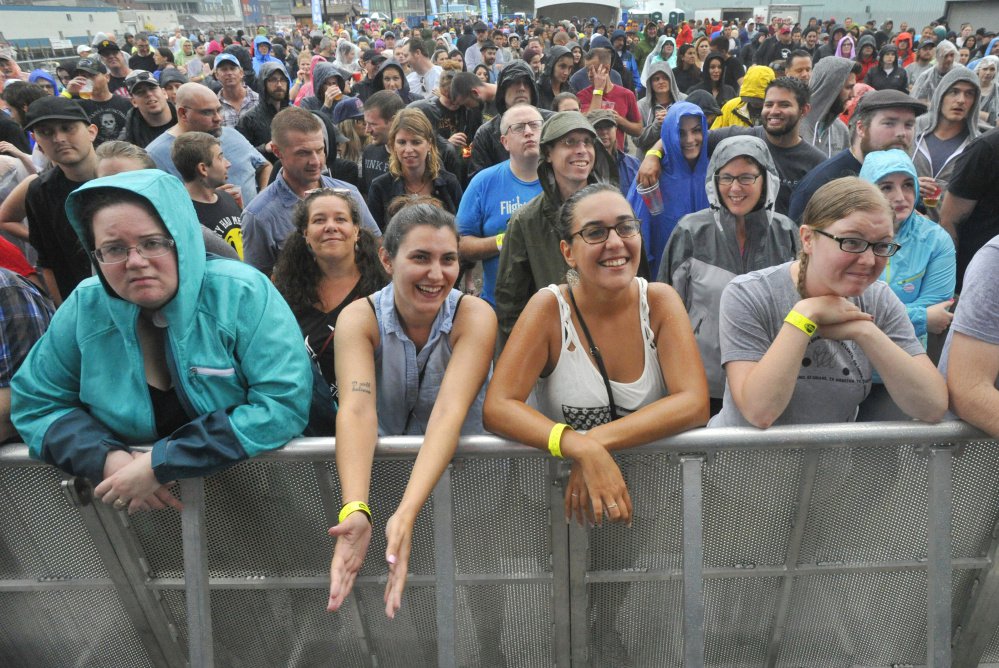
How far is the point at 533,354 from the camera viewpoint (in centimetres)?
231

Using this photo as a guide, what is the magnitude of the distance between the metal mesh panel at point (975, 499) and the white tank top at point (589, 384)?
3.21 feet

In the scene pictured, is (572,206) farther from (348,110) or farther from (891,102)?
(348,110)

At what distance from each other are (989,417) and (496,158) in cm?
431

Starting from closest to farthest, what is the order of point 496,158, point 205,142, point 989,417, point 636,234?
point 989,417 < point 636,234 < point 205,142 < point 496,158

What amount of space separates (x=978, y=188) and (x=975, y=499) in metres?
2.24

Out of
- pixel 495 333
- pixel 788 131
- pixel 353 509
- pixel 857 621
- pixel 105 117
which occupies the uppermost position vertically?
pixel 105 117

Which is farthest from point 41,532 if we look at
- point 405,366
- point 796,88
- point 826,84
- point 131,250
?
point 826,84

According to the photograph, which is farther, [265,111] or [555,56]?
[555,56]

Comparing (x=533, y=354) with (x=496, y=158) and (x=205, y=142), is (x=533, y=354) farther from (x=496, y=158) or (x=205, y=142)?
(x=496, y=158)

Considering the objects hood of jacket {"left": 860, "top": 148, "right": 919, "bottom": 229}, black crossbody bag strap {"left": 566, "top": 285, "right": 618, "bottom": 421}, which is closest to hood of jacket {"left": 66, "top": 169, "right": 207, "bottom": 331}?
black crossbody bag strap {"left": 566, "top": 285, "right": 618, "bottom": 421}

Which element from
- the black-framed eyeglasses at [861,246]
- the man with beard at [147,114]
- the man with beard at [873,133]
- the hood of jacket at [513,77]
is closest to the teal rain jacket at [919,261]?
the man with beard at [873,133]

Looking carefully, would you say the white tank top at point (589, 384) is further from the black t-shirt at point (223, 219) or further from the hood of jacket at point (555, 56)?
the hood of jacket at point (555, 56)

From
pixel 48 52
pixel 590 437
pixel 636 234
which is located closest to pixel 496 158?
pixel 636 234

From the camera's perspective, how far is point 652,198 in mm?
4371
